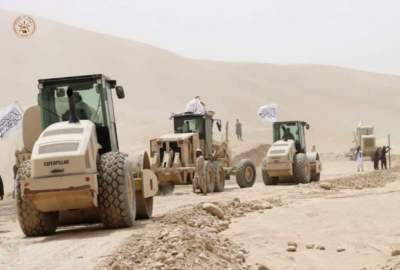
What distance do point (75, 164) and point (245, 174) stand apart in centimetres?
1523

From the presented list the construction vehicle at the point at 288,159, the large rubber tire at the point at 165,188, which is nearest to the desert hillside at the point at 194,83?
the construction vehicle at the point at 288,159

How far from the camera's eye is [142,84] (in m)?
86.9

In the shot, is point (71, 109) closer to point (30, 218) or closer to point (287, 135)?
point (30, 218)

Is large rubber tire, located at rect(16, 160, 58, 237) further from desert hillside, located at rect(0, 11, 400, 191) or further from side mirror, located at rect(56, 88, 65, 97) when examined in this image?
desert hillside, located at rect(0, 11, 400, 191)

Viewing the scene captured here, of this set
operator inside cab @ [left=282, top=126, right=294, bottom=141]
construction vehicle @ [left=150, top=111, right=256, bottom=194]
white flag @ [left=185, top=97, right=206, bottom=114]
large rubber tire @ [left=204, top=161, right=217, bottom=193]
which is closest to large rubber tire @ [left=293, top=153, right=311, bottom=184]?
operator inside cab @ [left=282, top=126, right=294, bottom=141]

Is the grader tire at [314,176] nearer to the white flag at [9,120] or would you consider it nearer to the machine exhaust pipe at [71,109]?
the white flag at [9,120]

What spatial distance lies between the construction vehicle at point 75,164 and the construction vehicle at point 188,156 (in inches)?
354

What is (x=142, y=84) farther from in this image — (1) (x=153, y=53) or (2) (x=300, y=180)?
(2) (x=300, y=180)

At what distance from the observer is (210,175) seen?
2245 cm

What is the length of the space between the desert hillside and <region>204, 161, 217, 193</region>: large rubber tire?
116 ft

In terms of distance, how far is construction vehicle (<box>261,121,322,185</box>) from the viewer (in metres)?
25.6

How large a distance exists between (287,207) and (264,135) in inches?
1629

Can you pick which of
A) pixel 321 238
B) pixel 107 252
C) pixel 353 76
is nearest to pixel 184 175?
pixel 321 238

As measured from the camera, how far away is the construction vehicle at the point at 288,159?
25.6 metres
